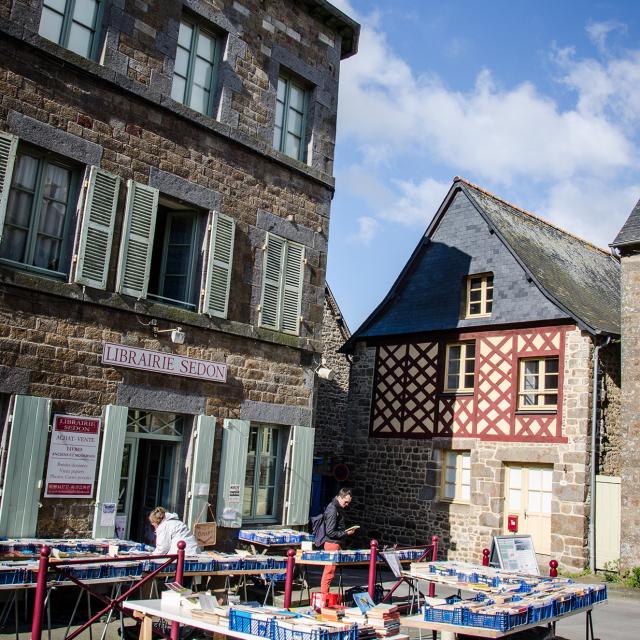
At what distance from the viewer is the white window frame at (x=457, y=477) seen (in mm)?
15617

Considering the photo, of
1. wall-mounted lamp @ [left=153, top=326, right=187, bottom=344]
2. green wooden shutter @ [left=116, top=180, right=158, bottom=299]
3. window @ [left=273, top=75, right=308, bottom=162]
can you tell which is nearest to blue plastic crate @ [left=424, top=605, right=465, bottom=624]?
wall-mounted lamp @ [left=153, top=326, right=187, bottom=344]

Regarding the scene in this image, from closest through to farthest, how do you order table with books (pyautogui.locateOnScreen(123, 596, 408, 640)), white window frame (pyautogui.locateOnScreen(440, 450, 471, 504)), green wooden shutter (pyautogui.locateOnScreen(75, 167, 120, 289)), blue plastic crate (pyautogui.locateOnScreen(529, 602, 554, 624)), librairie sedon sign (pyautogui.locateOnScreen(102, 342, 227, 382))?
table with books (pyautogui.locateOnScreen(123, 596, 408, 640))
blue plastic crate (pyautogui.locateOnScreen(529, 602, 554, 624))
green wooden shutter (pyautogui.locateOnScreen(75, 167, 120, 289))
librairie sedon sign (pyautogui.locateOnScreen(102, 342, 227, 382))
white window frame (pyautogui.locateOnScreen(440, 450, 471, 504))

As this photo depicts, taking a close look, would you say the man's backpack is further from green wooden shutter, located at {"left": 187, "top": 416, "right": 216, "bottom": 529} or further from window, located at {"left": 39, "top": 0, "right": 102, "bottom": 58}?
window, located at {"left": 39, "top": 0, "right": 102, "bottom": 58}

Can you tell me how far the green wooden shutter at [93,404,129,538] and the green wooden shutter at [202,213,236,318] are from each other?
183 cm

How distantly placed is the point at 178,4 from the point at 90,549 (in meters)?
6.58

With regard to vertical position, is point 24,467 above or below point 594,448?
below

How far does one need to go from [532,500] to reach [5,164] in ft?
35.7

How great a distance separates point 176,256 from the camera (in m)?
Answer: 10.2

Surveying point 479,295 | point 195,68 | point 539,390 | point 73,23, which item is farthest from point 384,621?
point 479,295

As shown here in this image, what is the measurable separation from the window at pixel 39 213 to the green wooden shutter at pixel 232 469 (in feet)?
9.76

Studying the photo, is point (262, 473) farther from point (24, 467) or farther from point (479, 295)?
Result: point (479, 295)

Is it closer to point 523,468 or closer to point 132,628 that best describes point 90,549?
point 132,628

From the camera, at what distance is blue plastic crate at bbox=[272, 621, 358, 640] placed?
15.9ft

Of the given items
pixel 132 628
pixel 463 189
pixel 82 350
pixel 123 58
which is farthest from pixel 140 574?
pixel 463 189
